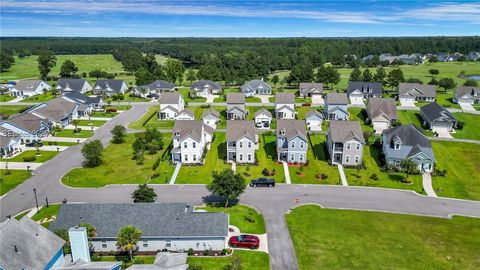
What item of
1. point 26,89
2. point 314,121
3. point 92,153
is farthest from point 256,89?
point 26,89

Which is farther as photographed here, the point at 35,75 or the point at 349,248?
the point at 35,75

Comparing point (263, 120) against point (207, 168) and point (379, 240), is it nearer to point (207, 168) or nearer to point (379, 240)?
point (207, 168)


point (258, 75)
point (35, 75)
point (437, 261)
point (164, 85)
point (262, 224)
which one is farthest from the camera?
point (35, 75)

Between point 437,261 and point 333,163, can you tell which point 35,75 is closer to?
point 333,163

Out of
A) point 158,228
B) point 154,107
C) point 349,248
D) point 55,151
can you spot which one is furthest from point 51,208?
point 154,107

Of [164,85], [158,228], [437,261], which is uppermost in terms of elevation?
[164,85]

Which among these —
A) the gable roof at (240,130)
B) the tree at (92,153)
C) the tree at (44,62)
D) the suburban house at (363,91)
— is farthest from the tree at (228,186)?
the tree at (44,62)

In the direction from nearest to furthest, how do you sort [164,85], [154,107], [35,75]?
[154,107]
[164,85]
[35,75]

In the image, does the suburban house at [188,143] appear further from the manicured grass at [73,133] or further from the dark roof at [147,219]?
the manicured grass at [73,133]
